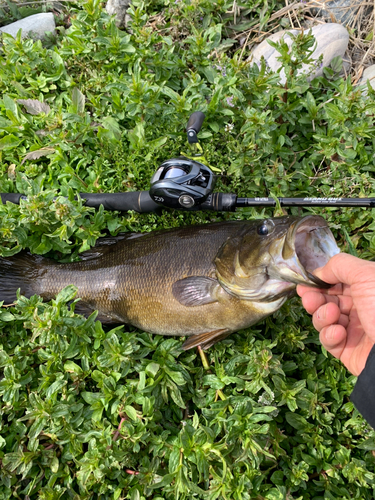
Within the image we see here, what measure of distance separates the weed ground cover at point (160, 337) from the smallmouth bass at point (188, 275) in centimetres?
19

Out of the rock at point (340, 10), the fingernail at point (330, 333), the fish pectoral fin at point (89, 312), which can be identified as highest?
the rock at point (340, 10)

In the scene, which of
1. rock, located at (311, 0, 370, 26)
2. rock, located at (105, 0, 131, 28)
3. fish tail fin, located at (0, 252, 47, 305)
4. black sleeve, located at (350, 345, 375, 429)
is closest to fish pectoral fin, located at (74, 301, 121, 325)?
fish tail fin, located at (0, 252, 47, 305)

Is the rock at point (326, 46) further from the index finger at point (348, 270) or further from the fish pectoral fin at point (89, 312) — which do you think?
the fish pectoral fin at point (89, 312)

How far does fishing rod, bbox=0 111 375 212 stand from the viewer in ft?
8.82

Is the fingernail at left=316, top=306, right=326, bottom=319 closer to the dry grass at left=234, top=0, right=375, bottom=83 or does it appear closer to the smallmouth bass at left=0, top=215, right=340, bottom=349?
the smallmouth bass at left=0, top=215, right=340, bottom=349

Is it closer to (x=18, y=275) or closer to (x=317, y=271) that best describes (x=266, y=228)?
(x=317, y=271)

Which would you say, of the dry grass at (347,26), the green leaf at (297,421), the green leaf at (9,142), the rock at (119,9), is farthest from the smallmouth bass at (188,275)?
the rock at (119,9)

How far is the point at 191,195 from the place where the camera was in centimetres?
269

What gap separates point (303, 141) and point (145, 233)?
1.87 meters

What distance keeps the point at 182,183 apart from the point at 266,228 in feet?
2.31

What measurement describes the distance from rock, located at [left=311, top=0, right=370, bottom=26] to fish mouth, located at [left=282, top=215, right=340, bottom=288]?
3.19m

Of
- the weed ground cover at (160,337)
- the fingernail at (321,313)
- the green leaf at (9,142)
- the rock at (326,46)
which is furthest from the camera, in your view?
the rock at (326,46)

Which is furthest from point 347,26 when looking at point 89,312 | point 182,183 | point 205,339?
point 89,312

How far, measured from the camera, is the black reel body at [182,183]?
2.67 metres
